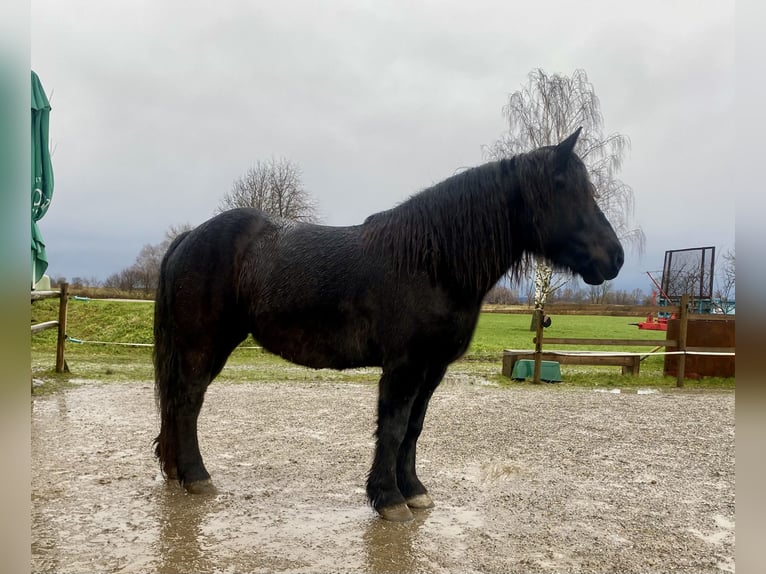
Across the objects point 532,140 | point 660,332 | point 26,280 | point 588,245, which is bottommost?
point 660,332

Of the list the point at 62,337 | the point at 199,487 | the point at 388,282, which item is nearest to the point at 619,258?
the point at 388,282

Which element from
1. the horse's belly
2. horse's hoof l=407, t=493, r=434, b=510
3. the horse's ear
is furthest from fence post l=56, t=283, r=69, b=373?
the horse's ear

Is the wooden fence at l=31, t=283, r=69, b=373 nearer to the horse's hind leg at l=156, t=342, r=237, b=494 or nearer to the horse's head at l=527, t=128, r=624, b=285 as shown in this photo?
the horse's hind leg at l=156, t=342, r=237, b=494

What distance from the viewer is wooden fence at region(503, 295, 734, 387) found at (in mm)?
9797

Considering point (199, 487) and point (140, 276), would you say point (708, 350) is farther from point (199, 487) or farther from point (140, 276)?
point (140, 276)

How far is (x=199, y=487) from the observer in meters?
3.45

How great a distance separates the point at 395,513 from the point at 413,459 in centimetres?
45

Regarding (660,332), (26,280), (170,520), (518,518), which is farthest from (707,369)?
(660,332)

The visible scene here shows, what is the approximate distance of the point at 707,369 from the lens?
10.4 meters

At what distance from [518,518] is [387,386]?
4.01ft

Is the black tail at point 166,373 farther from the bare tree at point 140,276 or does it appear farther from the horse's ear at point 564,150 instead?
the bare tree at point 140,276

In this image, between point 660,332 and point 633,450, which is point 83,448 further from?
point 660,332

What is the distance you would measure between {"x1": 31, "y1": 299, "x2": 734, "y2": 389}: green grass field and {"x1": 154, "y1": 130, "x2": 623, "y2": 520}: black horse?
5.87 meters
